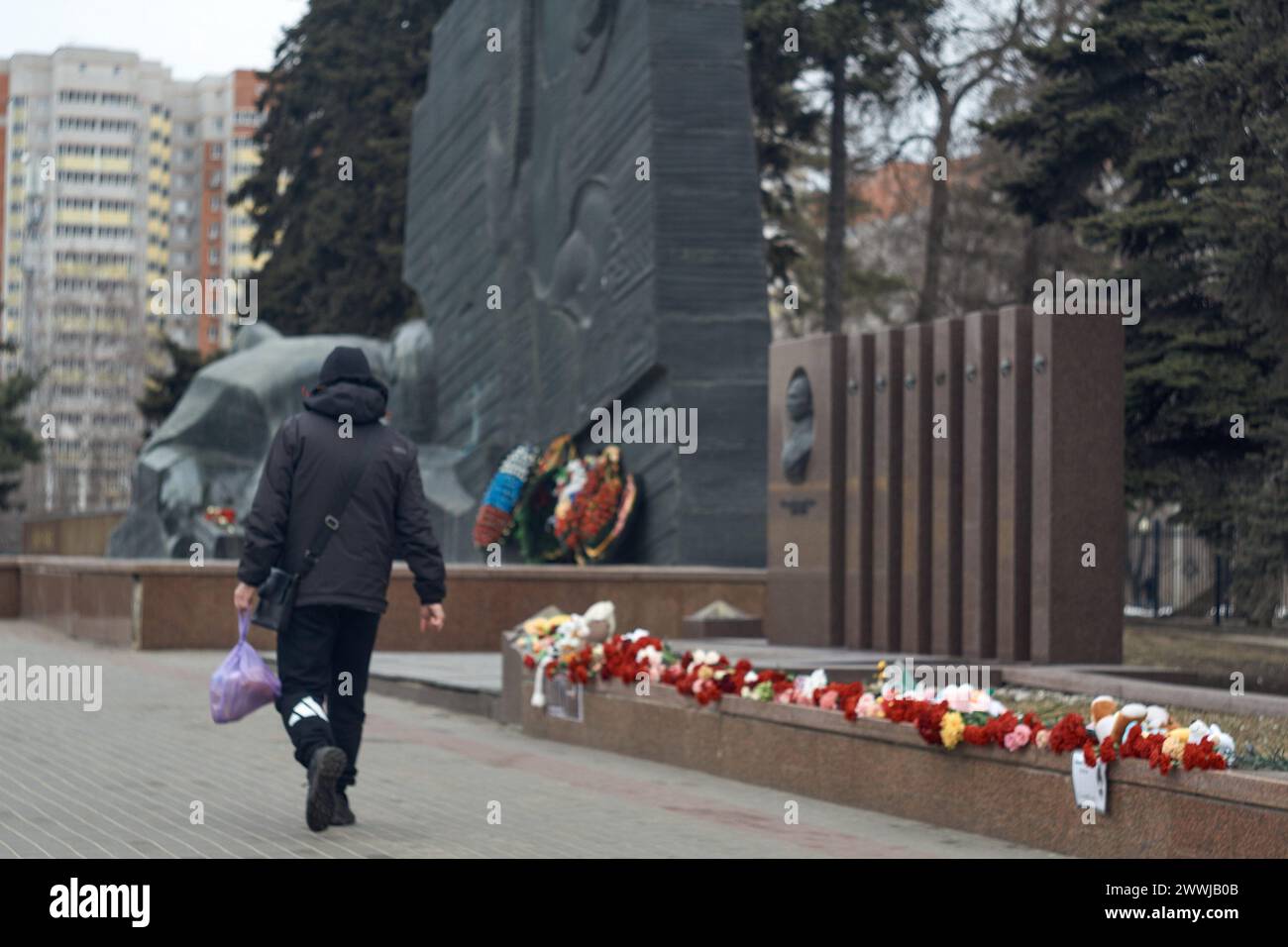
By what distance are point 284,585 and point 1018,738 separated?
296 cm

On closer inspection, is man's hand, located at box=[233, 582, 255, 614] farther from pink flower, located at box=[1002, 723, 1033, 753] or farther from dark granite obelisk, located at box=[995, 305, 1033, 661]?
dark granite obelisk, located at box=[995, 305, 1033, 661]

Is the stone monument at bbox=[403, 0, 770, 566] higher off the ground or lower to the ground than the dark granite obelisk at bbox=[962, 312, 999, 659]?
higher

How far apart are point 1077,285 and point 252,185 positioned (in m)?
26.8

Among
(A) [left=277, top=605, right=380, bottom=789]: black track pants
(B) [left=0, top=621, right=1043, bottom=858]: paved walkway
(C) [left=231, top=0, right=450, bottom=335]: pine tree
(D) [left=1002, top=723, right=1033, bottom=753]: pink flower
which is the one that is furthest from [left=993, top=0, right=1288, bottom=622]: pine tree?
(C) [left=231, top=0, right=450, bottom=335]: pine tree

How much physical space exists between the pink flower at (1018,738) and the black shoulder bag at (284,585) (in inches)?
110

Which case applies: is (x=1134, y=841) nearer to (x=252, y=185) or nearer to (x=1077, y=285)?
(x=1077, y=285)

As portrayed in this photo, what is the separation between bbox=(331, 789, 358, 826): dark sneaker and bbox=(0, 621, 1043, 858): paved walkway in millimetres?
87

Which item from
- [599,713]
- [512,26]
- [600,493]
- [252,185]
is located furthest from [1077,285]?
[252,185]

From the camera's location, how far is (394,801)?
29.9 feet

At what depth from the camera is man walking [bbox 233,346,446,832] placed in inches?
317

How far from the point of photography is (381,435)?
838 centimetres

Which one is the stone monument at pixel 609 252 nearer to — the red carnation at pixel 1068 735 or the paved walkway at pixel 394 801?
the paved walkway at pixel 394 801

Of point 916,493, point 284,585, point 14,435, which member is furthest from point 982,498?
point 14,435

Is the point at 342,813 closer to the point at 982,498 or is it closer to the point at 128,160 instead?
the point at 982,498
